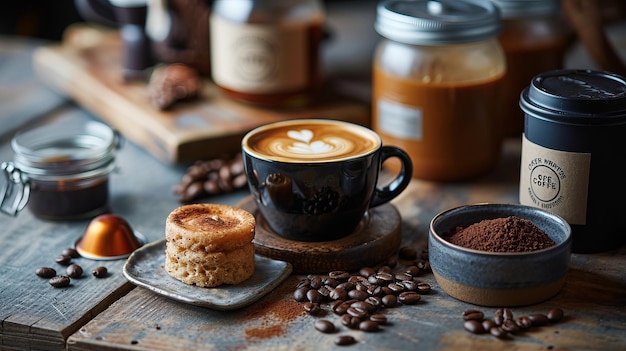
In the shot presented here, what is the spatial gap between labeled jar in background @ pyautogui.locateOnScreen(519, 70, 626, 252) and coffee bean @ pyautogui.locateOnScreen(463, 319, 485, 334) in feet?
0.89

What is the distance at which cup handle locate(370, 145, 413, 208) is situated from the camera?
4.32 ft

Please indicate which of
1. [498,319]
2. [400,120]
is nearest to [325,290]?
[498,319]

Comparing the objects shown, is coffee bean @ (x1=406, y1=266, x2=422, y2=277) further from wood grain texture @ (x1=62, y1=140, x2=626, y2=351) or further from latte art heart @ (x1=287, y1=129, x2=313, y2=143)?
latte art heart @ (x1=287, y1=129, x2=313, y2=143)

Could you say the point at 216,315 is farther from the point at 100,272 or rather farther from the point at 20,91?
the point at 20,91

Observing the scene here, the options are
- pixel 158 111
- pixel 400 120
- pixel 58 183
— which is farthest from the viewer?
pixel 158 111

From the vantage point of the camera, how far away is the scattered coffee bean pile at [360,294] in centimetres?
110

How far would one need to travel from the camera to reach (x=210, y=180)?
1582 mm

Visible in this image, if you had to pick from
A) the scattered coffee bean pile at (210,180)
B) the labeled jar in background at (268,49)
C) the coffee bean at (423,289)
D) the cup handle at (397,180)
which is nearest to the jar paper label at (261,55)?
the labeled jar in background at (268,49)

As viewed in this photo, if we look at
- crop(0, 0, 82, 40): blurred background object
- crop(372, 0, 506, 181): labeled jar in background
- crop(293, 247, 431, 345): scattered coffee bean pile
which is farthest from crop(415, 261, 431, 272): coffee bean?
crop(0, 0, 82, 40): blurred background object

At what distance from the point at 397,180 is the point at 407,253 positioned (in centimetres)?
12

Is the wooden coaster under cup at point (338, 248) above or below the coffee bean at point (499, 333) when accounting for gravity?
below

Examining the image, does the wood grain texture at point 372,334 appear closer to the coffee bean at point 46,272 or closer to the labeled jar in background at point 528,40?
the coffee bean at point 46,272

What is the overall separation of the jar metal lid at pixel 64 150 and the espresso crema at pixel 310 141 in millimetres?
309

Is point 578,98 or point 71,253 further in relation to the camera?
point 71,253
